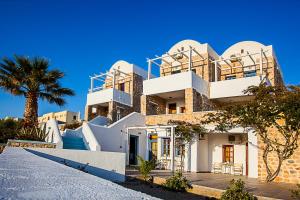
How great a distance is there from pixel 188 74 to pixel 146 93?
4.30 meters

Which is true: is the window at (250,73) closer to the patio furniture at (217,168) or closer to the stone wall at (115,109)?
the patio furniture at (217,168)

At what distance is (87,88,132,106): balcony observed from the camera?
84.3 feet

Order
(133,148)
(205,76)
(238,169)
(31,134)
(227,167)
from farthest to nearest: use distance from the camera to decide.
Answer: (205,76)
(133,148)
(227,167)
(238,169)
(31,134)

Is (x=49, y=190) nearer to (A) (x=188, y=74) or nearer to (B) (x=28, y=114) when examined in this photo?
(B) (x=28, y=114)

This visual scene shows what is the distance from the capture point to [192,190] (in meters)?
11.8

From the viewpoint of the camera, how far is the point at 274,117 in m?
14.4

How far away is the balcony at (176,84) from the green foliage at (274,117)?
18.0 feet

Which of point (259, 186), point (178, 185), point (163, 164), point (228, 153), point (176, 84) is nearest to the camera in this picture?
point (178, 185)

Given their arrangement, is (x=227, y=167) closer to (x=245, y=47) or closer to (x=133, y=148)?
(x=133, y=148)

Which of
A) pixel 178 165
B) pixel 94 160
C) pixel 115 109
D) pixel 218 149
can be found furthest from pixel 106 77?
pixel 94 160

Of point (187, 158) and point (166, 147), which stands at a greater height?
point (166, 147)

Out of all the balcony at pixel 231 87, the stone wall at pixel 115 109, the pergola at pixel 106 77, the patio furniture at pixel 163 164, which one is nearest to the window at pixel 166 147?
the patio furniture at pixel 163 164

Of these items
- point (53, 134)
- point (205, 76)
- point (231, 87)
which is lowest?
point (53, 134)

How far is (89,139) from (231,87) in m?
11.7
